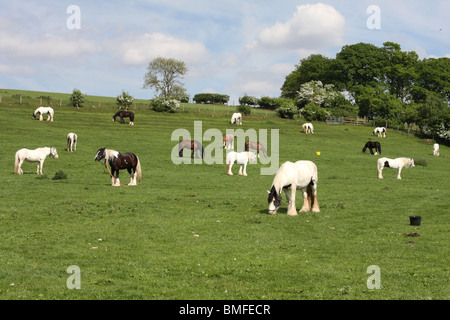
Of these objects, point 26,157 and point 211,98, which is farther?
point 211,98

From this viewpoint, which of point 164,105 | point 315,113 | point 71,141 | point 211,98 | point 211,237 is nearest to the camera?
point 211,237

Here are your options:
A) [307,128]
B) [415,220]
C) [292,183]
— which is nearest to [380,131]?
[307,128]

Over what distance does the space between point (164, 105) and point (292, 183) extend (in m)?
58.4

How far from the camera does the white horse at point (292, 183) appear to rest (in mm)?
17859

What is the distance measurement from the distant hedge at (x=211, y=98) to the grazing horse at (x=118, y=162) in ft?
323

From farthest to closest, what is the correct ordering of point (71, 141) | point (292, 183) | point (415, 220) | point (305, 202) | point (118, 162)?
point (71, 141), point (118, 162), point (305, 202), point (292, 183), point (415, 220)

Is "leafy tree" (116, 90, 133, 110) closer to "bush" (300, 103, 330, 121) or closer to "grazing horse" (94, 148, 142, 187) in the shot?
"bush" (300, 103, 330, 121)

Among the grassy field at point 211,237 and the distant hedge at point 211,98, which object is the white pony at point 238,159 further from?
the distant hedge at point 211,98

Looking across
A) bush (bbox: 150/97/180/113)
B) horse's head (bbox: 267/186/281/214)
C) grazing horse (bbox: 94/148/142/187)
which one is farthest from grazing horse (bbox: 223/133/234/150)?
bush (bbox: 150/97/180/113)

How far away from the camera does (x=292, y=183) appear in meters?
18.0

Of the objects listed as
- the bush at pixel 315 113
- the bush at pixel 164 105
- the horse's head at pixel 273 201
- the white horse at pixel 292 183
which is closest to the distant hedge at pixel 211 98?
the bush at pixel 315 113

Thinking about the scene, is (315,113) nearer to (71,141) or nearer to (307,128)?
(307,128)
